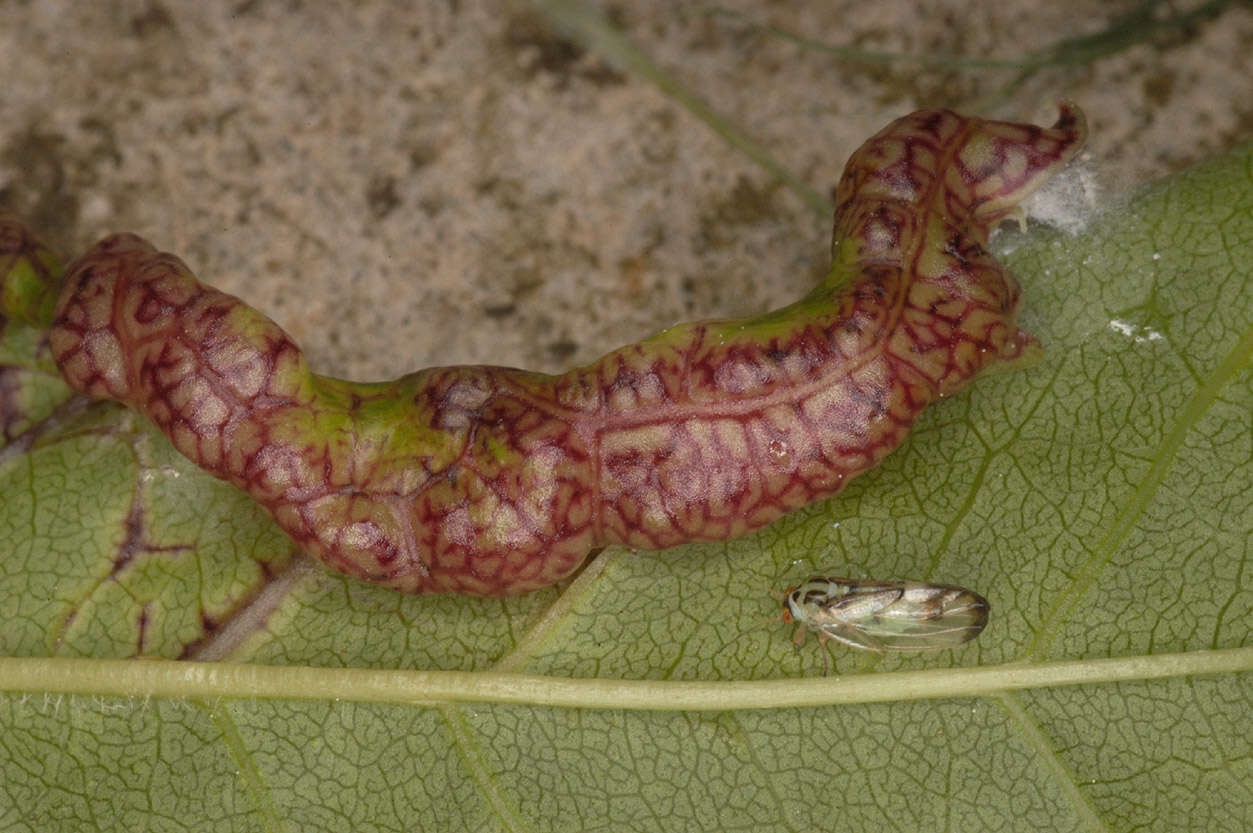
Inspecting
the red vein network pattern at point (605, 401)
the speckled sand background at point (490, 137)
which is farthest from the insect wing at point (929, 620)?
the speckled sand background at point (490, 137)

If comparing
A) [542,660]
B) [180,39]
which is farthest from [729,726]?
[180,39]

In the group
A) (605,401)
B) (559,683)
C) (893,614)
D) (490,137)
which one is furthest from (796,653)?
(490,137)

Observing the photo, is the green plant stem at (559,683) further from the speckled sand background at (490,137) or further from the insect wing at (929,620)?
the speckled sand background at (490,137)

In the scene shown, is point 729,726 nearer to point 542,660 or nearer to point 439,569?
point 542,660

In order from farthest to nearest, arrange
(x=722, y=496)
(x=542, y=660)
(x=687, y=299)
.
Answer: (x=687, y=299), (x=542, y=660), (x=722, y=496)

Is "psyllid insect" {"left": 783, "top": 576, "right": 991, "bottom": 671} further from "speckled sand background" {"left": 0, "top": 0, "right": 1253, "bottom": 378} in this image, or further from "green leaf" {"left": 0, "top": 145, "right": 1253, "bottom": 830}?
"speckled sand background" {"left": 0, "top": 0, "right": 1253, "bottom": 378}

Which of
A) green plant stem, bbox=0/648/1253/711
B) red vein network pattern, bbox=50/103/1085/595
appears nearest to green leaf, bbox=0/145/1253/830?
green plant stem, bbox=0/648/1253/711
